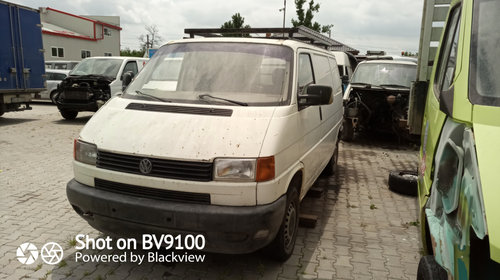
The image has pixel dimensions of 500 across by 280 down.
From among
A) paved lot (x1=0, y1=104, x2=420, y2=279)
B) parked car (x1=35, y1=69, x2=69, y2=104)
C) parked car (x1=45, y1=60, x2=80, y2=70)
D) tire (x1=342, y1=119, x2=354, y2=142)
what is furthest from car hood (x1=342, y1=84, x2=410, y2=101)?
parked car (x1=45, y1=60, x2=80, y2=70)

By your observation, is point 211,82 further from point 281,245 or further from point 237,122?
point 281,245

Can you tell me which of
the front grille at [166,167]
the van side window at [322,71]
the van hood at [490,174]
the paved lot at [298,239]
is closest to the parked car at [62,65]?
the paved lot at [298,239]

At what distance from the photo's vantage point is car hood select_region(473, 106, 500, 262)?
4.72 ft

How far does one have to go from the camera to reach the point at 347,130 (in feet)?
33.2

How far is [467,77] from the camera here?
216 cm

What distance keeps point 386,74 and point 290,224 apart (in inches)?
302

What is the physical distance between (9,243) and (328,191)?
13.7ft

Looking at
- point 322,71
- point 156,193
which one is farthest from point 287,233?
point 322,71

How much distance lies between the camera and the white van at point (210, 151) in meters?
2.91

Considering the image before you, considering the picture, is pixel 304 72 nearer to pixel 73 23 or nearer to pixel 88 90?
pixel 88 90

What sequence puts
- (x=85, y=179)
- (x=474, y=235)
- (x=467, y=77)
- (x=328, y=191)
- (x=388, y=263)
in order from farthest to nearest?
(x=328, y=191), (x=388, y=263), (x=85, y=179), (x=467, y=77), (x=474, y=235)

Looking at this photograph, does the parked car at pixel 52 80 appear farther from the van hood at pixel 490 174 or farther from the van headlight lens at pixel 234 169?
the van hood at pixel 490 174

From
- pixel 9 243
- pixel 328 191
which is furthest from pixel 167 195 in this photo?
pixel 328 191

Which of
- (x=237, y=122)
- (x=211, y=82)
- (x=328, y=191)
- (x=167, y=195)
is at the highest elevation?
(x=211, y=82)
